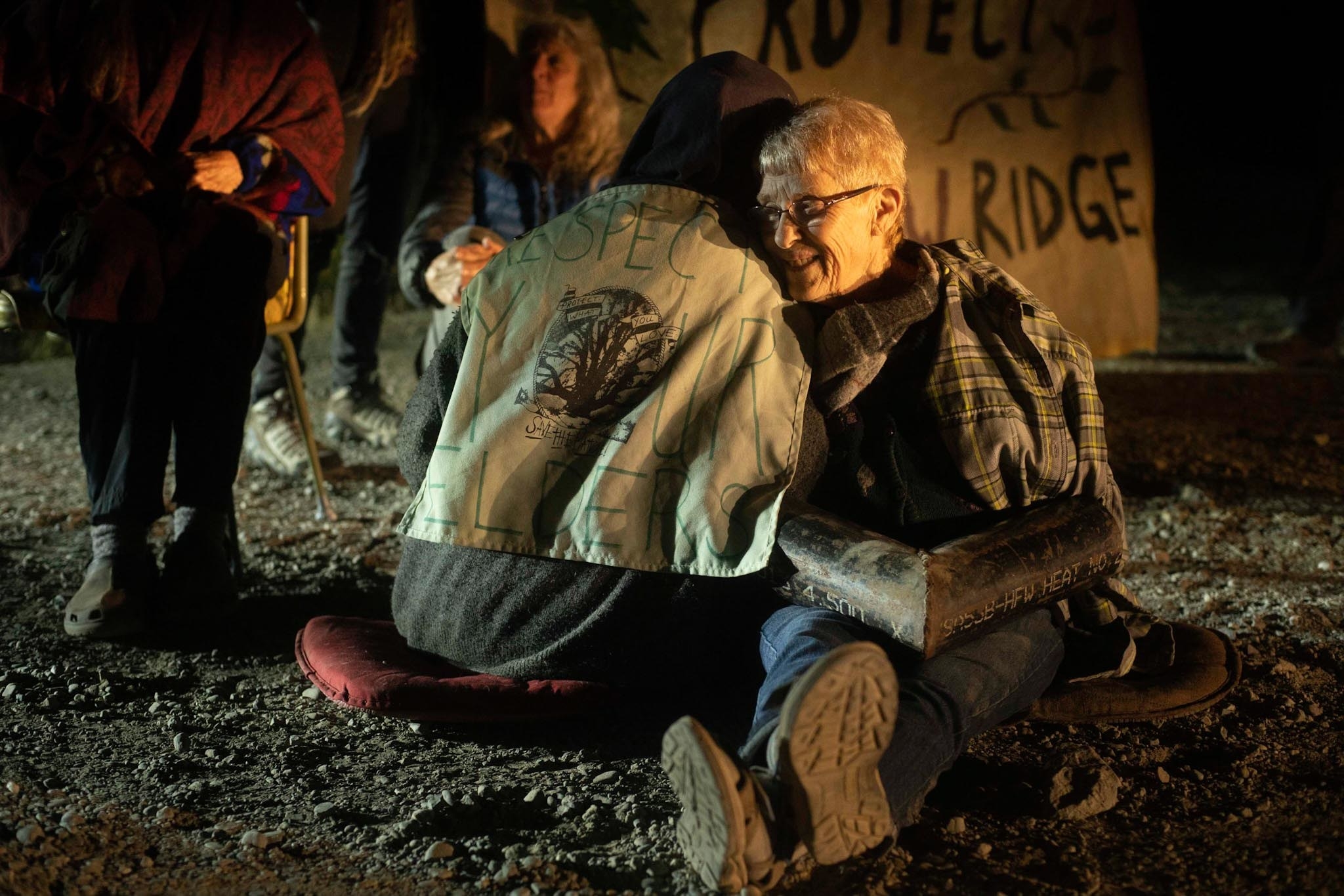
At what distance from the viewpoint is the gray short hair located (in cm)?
203

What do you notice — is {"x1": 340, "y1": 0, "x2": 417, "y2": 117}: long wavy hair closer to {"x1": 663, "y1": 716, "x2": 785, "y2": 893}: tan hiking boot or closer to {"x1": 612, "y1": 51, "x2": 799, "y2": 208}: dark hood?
{"x1": 612, "y1": 51, "x2": 799, "y2": 208}: dark hood

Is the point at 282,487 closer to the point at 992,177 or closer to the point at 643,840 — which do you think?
the point at 643,840

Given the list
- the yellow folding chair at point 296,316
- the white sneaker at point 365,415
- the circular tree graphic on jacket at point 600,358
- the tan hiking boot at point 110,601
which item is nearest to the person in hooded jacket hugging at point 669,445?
the circular tree graphic on jacket at point 600,358

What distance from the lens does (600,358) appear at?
2025 millimetres

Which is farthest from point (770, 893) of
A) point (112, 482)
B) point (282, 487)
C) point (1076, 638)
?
point (282, 487)

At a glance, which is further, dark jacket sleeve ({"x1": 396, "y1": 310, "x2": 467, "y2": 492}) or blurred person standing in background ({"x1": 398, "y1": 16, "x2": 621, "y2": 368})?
blurred person standing in background ({"x1": 398, "y1": 16, "x2": 621, "y2": 368})

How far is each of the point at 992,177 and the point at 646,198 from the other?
15.3ft

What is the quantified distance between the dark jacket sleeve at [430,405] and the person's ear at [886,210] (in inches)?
28.5

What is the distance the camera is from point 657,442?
6.57 feet

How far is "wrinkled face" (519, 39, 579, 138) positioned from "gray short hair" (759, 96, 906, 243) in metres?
1.95

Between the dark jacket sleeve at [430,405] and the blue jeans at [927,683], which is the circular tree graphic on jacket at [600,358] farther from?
the blue jeans at [927,683]

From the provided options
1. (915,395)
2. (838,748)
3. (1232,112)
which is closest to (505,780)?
(838,748)

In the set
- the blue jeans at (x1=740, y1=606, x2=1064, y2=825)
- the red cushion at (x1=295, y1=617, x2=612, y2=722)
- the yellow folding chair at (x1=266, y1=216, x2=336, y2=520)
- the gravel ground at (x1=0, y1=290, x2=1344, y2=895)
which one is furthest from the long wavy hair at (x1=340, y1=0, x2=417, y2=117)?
the blue jeans at (x1=740, y1=606, x2=1064, y2=825)

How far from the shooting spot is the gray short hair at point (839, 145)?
6.67ft
